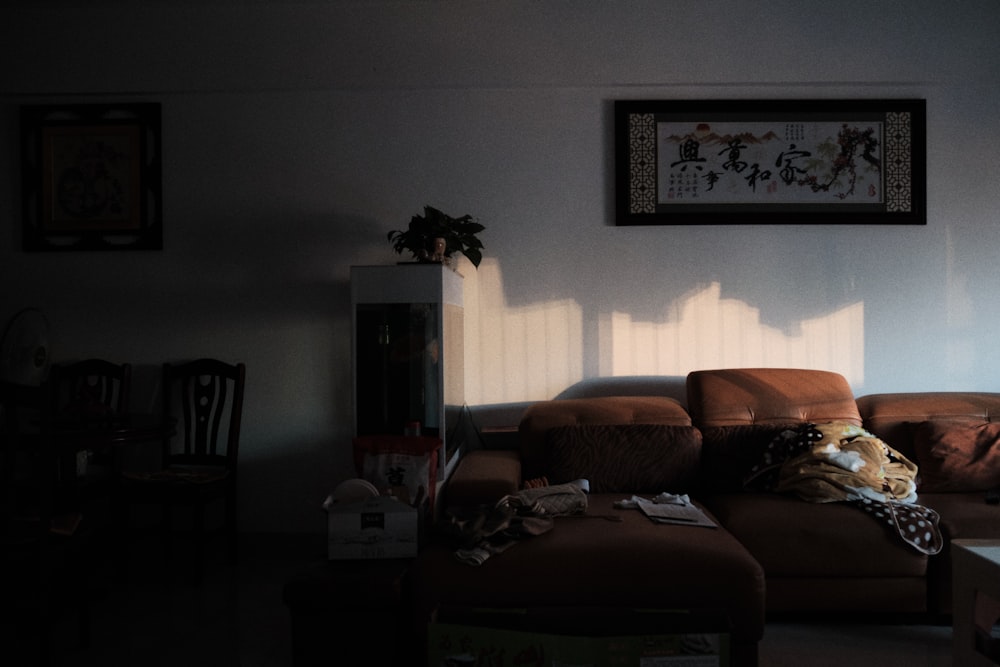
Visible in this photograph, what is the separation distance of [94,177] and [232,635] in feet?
8.55

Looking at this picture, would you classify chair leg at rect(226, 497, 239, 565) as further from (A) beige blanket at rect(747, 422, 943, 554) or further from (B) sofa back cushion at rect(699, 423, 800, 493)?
(A) beige blanket at rect(747, 422, 943, 554)

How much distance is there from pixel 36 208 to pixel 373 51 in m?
2.05

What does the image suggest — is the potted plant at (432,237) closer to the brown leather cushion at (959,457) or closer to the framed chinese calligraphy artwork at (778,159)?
the framed chinese calligraphy artwork at (778,159)

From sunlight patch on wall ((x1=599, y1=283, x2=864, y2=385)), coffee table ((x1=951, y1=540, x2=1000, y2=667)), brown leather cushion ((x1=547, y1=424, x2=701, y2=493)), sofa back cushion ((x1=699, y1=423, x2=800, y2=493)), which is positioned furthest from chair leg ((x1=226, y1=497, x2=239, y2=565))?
coffee table ((x1=951, y1=540, x2=1000, y2=667))

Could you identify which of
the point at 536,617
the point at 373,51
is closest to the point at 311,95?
the point at 373,51

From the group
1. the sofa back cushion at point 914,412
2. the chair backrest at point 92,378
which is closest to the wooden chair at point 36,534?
the chair backrest at point 92,378

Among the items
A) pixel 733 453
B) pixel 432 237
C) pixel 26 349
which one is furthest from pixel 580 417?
pixel 26 349

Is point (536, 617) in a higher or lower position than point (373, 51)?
lower

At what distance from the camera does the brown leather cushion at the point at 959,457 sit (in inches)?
115

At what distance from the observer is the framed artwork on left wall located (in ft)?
12.3

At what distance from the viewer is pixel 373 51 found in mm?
3676

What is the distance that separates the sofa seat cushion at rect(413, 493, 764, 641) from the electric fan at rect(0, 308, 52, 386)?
262 centimetres

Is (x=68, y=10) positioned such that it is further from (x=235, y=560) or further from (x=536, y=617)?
(x=536, y=617)

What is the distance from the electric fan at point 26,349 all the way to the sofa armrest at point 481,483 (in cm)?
235
